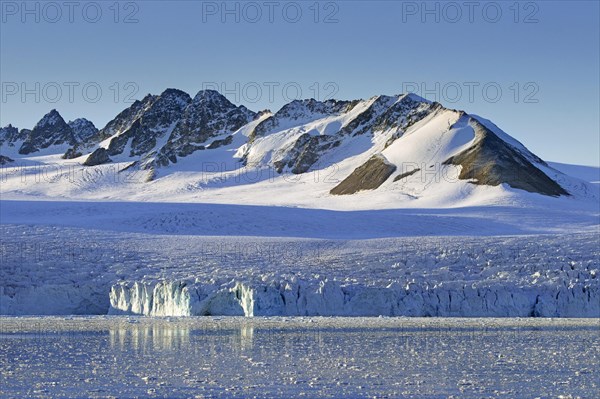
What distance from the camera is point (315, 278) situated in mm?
40938

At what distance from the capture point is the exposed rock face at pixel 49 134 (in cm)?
18984

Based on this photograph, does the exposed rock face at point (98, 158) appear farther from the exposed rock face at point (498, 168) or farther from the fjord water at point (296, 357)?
the fjord water at point (296, 357)

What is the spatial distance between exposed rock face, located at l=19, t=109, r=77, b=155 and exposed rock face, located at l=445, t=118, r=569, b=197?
411 ft

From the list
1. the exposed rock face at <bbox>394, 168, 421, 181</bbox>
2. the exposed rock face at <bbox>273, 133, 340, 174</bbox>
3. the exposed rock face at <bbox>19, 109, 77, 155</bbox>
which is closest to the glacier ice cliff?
the exposed rock face at <bbox>394, 168, 421, 181</bbox>

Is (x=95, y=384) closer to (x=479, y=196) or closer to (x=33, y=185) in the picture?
(x=479, y=196)

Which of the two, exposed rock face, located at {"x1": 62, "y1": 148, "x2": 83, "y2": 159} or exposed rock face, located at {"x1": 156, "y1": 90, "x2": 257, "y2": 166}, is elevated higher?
exposed rock face, located at {"x1": 156, "y1": 90, "x2": 257, "y2": 166}

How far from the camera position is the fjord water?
19.7 meters

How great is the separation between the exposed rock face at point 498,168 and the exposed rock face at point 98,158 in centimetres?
7212

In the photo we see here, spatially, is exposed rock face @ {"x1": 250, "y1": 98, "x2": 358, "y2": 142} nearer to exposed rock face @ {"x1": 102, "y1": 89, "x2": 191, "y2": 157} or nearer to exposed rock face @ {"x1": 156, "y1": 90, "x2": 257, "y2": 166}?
exposed rock face @ {"x1": 156, "y1": 90, "x2": 257, "y2": 166}

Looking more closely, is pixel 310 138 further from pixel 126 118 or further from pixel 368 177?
pixel 126 118

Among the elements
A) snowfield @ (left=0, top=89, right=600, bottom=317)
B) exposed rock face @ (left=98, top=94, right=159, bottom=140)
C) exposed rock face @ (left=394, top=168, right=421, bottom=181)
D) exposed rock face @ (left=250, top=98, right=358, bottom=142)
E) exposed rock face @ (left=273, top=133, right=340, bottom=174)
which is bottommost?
snowfield @ (left=0, top=89, right=600, bottom=317)

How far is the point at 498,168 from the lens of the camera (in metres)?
79.6

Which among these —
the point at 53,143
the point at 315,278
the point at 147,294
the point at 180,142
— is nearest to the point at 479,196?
the point at 315,278

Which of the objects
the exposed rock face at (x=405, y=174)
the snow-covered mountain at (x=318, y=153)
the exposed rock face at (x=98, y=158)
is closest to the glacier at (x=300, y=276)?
the snow-covered mountain at (x=318, y=153)
